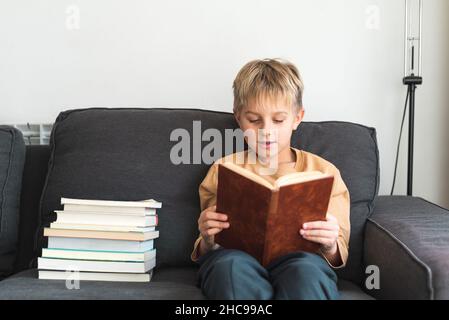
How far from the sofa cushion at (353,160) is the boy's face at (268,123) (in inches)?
6.1

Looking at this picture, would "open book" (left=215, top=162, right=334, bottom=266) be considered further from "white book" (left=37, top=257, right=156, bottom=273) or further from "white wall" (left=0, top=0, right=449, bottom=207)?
"white wall" (left=0, top=0, right=449, bottom=207)

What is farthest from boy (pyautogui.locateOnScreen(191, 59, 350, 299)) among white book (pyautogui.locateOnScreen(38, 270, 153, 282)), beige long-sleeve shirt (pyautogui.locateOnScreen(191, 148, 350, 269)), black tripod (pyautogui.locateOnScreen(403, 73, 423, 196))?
black tripod (pyautogui.locateOnScreen(403, 73, 423, 196))

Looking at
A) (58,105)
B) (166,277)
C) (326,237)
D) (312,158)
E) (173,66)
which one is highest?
(173,66)

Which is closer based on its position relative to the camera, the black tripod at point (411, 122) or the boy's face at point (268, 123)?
the boy's face at point (268, 123)

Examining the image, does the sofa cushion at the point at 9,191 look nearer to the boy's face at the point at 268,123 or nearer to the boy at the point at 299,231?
the boy at the point at 299,231

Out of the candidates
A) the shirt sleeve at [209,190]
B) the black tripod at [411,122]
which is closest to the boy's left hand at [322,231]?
the shirt sleeve at [209,190]

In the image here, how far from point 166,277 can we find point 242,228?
345 mm

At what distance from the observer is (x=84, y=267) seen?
1298 mm

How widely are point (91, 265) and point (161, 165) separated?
0.34 metres

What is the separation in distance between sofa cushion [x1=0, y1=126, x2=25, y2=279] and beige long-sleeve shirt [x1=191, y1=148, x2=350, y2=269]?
55 cm

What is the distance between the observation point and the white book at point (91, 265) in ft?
4.26

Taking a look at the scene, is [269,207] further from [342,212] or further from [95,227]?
[95,227]
